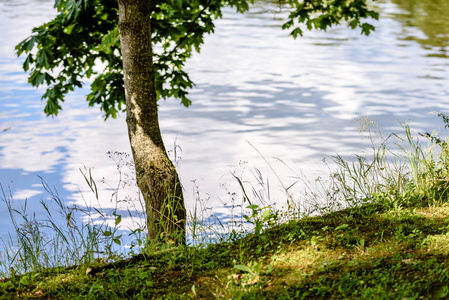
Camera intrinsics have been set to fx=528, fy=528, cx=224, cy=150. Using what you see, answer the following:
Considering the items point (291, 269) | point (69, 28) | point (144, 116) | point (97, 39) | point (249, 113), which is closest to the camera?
point (291, 269)

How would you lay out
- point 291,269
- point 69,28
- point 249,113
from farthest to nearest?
point 249,113, point 69,28, point 291,269

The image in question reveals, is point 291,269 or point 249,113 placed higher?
point 291,269

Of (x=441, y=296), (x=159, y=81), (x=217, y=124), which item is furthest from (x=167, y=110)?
(x=441, y=296)

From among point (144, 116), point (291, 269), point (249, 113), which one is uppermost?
point (144, 116)

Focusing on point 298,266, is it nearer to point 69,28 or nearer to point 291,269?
point 291,269

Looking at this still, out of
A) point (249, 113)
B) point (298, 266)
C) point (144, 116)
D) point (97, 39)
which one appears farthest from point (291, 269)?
point (249, 113)

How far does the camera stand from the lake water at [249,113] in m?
10.6

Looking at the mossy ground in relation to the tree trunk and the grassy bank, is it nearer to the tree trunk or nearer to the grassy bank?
the grassy bank

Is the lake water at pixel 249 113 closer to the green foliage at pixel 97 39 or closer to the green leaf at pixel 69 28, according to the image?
the green foliage at pixel 97 39

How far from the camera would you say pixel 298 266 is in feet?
12.1

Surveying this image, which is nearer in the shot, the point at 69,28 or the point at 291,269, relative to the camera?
the point at 291,269

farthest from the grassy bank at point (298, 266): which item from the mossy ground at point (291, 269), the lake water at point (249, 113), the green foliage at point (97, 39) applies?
the green foliage at point (97, 39)

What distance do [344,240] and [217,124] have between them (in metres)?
9.96

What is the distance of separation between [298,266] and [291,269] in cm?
6
